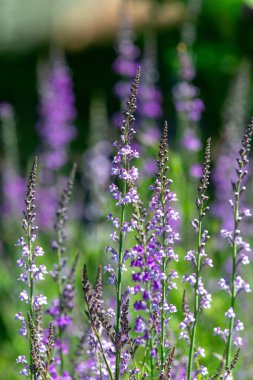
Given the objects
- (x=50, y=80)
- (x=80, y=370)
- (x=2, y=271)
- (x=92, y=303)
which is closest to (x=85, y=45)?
(x=50, y=80)

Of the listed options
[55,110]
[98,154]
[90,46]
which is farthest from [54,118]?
[90,46]

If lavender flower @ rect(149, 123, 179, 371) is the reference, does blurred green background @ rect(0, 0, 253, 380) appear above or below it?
above

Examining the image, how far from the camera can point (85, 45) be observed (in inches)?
430

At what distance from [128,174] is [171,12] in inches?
326

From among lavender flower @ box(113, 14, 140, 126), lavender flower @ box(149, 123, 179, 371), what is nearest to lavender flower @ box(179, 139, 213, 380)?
lavender flower @ box(149, 123, 179, 371)

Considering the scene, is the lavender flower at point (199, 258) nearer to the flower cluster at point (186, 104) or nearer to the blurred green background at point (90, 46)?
the flower cluster at point (186, 104)

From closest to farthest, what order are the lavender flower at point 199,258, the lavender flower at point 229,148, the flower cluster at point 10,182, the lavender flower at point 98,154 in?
the lavender flower at point 199,258, the lavender flower at point 229,148, the lavender flower at point 98,154, the flower cluster at point 10,182

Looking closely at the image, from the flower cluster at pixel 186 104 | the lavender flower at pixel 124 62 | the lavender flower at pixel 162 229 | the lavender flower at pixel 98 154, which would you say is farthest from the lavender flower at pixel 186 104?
the lavender flower at pixel 162 229

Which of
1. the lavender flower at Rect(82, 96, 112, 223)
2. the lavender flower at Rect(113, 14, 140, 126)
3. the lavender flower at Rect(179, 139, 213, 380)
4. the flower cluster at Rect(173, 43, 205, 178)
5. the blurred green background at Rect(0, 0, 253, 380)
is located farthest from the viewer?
the blurred green background at Rect(0, 0, 253, 380)

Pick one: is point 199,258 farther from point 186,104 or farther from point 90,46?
point 90,46

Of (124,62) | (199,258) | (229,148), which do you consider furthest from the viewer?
(124,62)

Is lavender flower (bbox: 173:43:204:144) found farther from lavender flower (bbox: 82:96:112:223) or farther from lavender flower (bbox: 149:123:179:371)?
lavender flower (bbox: 149:123:179:371)

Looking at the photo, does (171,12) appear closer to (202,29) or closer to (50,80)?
(202,29)

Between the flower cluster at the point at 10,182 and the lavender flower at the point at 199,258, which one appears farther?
the flower cluster at the point at 10,182
